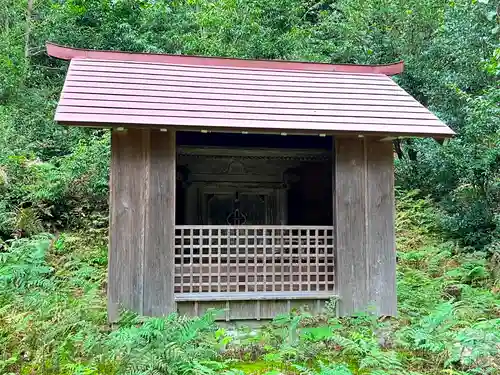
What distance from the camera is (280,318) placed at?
18.2 ft

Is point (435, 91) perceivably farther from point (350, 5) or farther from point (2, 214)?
point (2, 214)

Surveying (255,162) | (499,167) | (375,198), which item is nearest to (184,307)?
(375,198)

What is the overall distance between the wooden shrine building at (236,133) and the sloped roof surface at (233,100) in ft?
0.05

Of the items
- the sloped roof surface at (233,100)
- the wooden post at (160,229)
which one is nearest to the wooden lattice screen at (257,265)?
the wooden post at (160,229)

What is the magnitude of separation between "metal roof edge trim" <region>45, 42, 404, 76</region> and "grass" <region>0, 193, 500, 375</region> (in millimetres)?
2968

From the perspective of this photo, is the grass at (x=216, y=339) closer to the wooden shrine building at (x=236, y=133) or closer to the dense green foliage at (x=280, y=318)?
the dense green foliage at (x=280, y=318)

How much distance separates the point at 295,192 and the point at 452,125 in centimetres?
451

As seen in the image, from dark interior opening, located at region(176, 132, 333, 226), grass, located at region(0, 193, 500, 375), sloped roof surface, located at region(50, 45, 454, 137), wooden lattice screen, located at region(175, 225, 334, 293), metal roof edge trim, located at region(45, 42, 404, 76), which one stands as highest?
metal roof edge trim, located at region(45, 42, 404, 76)

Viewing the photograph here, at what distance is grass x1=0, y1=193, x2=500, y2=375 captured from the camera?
14.5 ft

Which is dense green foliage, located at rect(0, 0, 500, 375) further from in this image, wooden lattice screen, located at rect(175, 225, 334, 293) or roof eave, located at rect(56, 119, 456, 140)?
roof eave, located at rect(56, 119, 456, 140)

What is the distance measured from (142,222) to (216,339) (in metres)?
1.55

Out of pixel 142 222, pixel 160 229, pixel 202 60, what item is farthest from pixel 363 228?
pixel 202 60

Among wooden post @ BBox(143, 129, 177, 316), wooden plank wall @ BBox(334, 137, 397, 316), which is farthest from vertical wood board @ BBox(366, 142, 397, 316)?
wooden post @ BBox(143, 129, 177, 316)

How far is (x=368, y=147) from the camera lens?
5.91 metres
